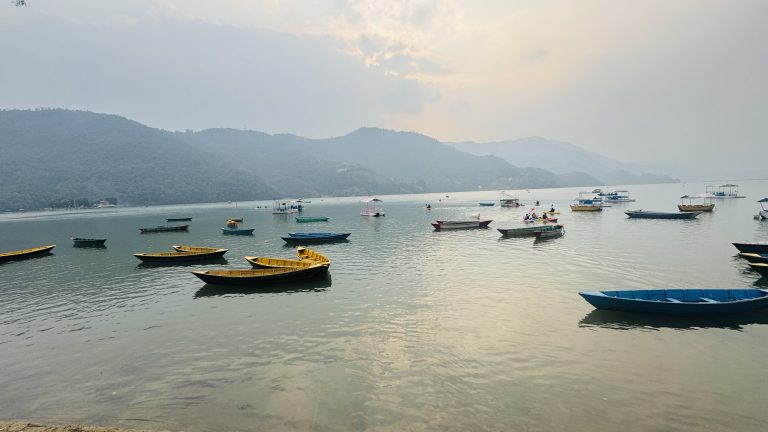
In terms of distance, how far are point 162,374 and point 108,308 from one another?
15.0 m

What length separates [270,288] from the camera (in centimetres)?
3020

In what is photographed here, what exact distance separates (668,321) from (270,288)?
88.9 ft

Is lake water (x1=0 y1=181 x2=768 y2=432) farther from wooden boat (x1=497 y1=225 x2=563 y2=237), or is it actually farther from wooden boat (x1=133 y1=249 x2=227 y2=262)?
wooden boat (x1=497 y1=225 x2=563 y2=237)

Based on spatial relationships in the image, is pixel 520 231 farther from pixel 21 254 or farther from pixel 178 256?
pixel 21 254

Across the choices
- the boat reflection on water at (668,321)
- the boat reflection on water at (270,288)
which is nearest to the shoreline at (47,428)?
the boat reflection on water at (270,288)

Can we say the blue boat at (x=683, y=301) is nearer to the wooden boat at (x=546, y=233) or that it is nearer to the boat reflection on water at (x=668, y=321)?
the boat reflection on water at (x=668, y=321)

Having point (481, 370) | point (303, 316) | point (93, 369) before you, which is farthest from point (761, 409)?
point (93, 369)

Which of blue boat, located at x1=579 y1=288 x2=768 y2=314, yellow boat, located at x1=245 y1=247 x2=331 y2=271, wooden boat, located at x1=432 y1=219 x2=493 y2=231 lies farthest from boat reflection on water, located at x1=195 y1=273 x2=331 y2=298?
wooden boat, located at x1=432 y1=219 x2=493 y2=231

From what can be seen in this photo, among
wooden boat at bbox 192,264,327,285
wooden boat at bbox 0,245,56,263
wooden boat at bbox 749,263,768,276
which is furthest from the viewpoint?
wooden boat at bbox 0,245,56,263

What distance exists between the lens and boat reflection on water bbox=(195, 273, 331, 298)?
96.1ft

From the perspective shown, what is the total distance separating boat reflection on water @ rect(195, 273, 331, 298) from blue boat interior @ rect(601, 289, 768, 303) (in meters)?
20.9

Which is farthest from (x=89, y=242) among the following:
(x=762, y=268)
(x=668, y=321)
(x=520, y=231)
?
(x=762, y=268)

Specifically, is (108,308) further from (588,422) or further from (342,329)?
(588,422)

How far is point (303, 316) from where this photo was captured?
22.9 meters
